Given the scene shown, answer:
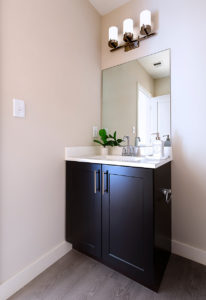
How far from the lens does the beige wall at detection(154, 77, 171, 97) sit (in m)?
1.49

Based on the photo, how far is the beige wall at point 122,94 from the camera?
5.50 ft

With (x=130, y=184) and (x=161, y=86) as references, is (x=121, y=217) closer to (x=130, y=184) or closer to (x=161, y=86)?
(x=130, y=184)

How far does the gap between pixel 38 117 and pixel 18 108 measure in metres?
0.17

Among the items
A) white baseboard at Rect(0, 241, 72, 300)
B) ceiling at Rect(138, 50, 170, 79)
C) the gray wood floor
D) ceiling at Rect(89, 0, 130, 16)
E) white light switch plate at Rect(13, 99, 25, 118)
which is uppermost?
ceiling at Rect(89, 0, 130, 16)

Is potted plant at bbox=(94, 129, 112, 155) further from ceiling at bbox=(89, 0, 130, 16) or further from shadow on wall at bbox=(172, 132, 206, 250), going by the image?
ceiling at bbox=(89, 0, 130, 16)

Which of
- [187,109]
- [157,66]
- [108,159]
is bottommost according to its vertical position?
[108,159]

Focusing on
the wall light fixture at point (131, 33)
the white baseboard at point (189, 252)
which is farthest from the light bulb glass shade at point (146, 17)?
the white baseboard at point (189, 252)

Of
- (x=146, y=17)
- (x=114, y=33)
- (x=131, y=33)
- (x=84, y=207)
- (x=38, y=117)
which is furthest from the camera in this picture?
(x=114, y=33)

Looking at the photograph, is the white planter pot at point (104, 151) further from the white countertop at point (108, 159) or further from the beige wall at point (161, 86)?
the beige wall at point (161, 86)

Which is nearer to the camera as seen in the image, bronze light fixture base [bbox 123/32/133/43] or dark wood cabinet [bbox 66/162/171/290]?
dark wood cabinet [bbox 66/162/171/290]

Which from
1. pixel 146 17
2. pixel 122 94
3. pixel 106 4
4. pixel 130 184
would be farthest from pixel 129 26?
pixel 130 184

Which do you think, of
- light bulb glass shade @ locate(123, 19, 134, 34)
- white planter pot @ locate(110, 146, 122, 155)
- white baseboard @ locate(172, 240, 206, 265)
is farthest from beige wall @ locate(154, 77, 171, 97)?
white baseboard @ locate(172, 240, 206, 265)

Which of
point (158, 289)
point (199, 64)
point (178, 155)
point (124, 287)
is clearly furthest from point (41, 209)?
point (199, 64)

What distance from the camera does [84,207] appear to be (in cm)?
136
